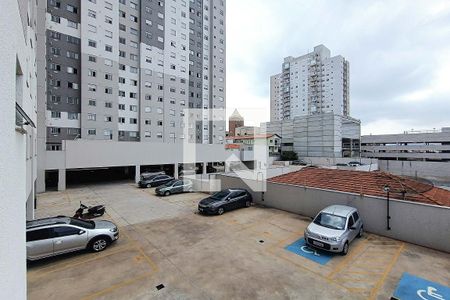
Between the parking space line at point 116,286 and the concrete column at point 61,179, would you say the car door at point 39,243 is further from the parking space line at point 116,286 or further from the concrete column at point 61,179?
the concrete column at point 61,179

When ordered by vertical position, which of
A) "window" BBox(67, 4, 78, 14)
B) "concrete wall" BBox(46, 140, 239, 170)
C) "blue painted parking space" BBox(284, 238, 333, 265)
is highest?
"window" BBox(67, 4, 78, 14)

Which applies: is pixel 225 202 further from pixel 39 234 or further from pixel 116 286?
pixel 39 234

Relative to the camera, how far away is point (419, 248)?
9.47 m

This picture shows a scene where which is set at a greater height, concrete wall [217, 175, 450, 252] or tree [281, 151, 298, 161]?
tree [281, 151, 298, 161]

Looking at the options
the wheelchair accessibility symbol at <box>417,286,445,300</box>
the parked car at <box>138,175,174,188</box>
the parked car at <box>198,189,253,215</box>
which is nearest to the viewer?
the wheelchair accessibility symbol at <box>417,286,445,300</box>

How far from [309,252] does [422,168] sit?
5246cm

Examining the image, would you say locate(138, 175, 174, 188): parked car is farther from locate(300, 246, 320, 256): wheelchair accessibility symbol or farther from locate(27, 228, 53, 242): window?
locate(300, 246, 320, 256): wheelchair accessibility symbol

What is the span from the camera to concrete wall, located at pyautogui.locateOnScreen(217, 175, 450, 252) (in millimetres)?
9336

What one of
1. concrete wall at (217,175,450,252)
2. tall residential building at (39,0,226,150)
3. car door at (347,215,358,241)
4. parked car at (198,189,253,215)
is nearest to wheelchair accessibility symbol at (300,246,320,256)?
car door at (347,215,358,241)

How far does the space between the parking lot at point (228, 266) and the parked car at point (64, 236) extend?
1.37 feet

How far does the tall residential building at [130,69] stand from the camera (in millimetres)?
30828

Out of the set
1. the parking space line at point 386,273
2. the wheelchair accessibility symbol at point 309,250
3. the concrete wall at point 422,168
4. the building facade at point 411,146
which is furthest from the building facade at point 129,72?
the building facade at point 411,146

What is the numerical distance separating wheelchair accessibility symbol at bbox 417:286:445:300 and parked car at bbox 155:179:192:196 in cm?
1749

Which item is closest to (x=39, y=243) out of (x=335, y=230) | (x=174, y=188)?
(x=335, y=230)
